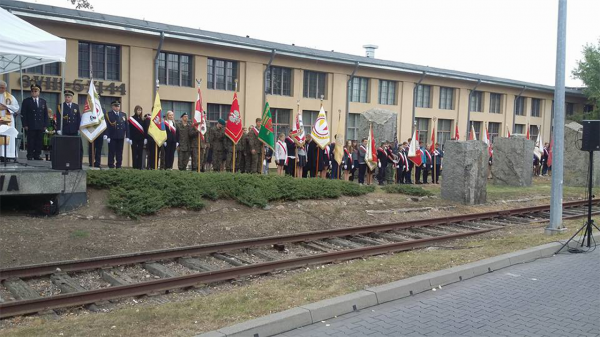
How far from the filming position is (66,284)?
845 centimetres

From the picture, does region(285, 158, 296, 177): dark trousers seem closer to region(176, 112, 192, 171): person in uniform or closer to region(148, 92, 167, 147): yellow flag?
→ region(176, 112, 192, 171): person in uniform

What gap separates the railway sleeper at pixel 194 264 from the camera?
9633mm

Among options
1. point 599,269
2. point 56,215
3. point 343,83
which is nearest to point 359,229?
point 599,269

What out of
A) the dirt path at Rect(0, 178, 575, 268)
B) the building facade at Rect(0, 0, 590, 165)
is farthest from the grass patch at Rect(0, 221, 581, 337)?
the building facade at Rect(0, 0, 590, 165)

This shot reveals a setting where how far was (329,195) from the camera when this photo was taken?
1730 cm

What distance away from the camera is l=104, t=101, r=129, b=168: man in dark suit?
15.9 meters

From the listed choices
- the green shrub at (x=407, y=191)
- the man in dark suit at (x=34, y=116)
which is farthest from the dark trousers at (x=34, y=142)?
the green shrub at (x=407, y=191)

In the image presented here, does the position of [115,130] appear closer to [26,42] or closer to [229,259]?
[26,42]

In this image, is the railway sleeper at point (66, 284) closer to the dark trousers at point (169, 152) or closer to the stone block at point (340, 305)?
the stone block at point (340, 305)

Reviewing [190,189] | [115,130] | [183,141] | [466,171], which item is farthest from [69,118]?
[466,171]

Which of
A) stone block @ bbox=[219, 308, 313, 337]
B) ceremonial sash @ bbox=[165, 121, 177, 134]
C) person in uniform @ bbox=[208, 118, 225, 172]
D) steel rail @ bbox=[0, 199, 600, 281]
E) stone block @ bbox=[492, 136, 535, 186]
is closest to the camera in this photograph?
stone block @ bbox=[219, 308, 313, 337]

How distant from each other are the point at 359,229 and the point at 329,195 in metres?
4.00

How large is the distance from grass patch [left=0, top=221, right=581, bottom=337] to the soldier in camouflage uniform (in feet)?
29.8

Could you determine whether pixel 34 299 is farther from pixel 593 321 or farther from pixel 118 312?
pixel 593 321
